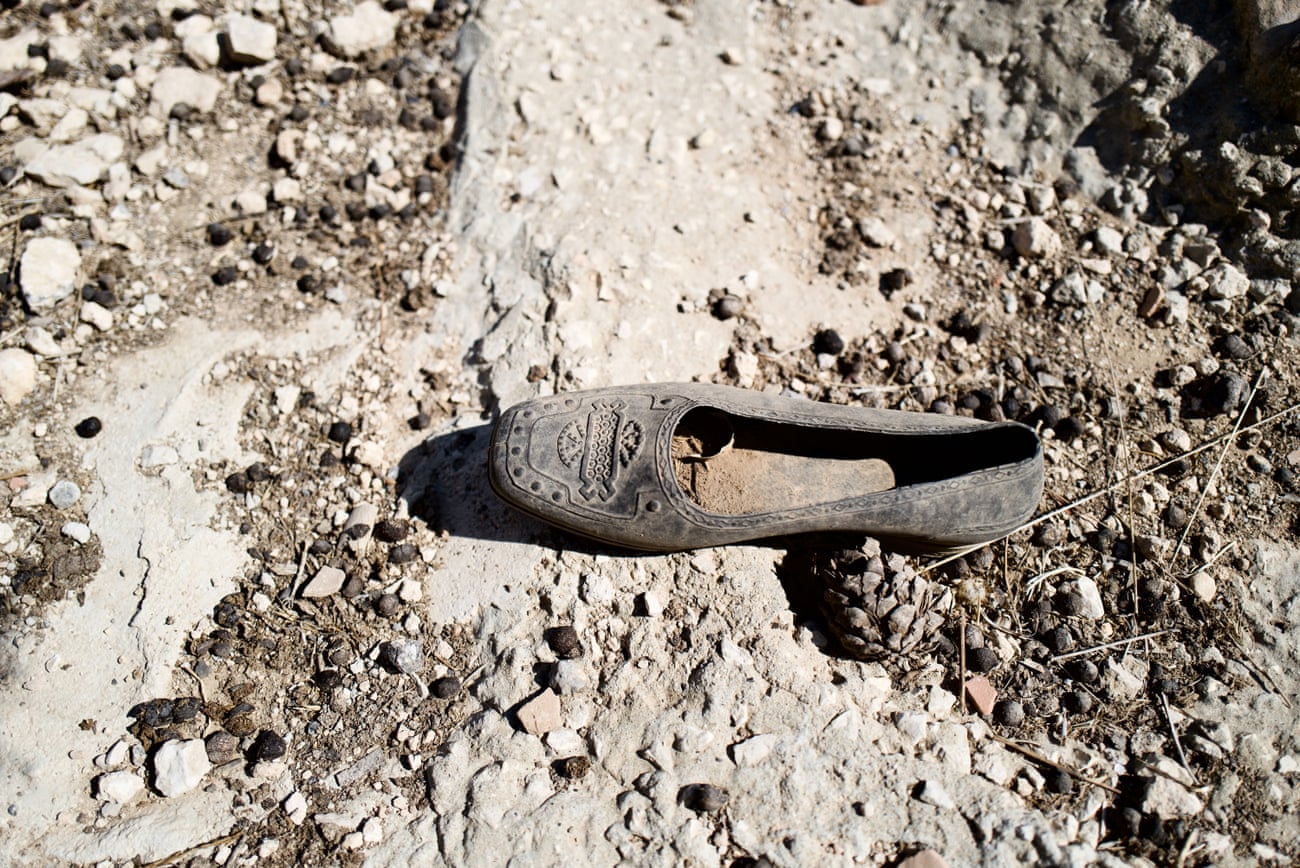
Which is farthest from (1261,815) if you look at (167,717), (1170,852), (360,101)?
(360,101)

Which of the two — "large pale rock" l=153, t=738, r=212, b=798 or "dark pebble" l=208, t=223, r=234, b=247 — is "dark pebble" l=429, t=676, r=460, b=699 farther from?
"dark pebble" l=208, t=223, r=234, b=247

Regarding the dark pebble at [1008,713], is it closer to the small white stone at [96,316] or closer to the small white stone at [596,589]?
the small white stone at [596,589]

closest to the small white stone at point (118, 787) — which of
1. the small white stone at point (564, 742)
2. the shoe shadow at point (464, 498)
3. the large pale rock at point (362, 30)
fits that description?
the shoe shadow at point (464, 498)

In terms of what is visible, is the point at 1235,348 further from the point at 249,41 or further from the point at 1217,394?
the point at 249,41

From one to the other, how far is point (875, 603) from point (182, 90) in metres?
3.93

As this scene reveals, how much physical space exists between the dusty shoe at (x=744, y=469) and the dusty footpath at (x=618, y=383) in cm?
19

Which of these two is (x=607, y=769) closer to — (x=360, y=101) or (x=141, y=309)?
(x=141, y=309)

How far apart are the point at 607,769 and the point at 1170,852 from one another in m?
1.72

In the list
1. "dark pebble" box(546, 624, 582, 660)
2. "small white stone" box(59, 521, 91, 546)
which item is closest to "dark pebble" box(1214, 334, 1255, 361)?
"dark pebble" box(546, 624, 582, 660)

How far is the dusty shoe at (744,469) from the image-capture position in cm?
297

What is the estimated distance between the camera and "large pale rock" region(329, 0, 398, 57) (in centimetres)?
436

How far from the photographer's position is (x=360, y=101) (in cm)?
427

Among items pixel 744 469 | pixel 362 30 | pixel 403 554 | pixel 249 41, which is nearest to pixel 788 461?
pixel 744 469

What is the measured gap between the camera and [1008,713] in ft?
9.60
